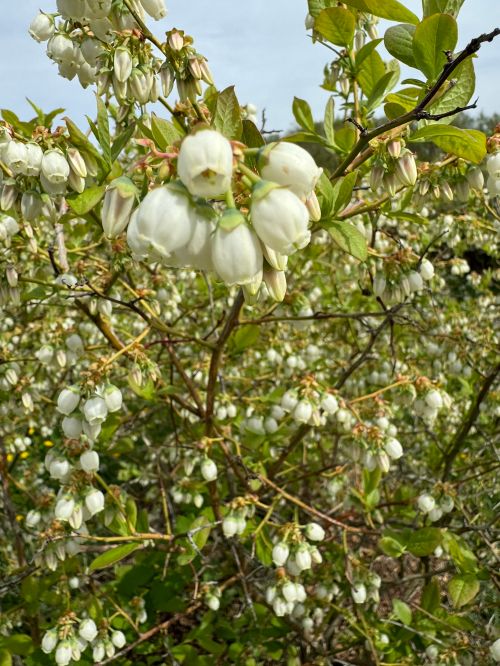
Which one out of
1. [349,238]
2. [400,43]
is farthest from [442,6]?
[349,238]

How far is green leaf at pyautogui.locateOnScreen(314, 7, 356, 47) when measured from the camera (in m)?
1.50

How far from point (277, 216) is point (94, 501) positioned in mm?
1701

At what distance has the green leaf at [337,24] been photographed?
4.91 ft

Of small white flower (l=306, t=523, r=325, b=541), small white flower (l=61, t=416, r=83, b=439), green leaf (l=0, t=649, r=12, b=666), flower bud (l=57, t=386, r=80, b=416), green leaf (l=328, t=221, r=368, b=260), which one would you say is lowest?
green leaf (l=0, t=649, r=12, b=666)

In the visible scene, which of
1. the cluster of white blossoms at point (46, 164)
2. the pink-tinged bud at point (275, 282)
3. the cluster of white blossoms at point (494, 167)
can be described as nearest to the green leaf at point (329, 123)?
the cluster of white blossoms at point (494, 167)

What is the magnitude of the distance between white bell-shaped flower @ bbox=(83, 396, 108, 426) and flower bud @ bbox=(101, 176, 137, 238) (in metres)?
0.99

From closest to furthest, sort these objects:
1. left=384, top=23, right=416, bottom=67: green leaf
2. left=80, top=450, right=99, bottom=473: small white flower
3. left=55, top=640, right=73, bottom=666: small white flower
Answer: left=384, top=23, right=416, bottom=67: green leaf → left=80, top=450, right=99, bottom=473: small white flower → left=55, top=640, right=73, bottom=666: small white flower

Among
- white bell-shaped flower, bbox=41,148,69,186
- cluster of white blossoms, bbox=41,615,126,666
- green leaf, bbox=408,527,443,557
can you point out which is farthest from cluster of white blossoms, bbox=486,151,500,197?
cluster of white blossoms, bbox=41,615,126,666

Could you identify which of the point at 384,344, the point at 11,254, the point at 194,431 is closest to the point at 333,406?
the point at 194,431

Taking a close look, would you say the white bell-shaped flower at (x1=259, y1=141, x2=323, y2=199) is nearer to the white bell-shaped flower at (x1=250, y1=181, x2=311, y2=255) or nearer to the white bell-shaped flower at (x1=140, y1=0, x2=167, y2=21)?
the white bell-shaped flower at (x1=250, y1=181, x2=311, y2=255)

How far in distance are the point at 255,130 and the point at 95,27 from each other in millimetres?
819

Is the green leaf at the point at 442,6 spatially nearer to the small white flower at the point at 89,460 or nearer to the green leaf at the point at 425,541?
the small white flower at the point at 89,460

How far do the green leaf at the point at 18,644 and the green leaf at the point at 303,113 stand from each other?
276cm

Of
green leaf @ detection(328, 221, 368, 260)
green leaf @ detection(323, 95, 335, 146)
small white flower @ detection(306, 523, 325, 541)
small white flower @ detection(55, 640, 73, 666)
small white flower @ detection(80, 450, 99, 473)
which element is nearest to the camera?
green leaf @ detection(328, 221, 368, 260)
